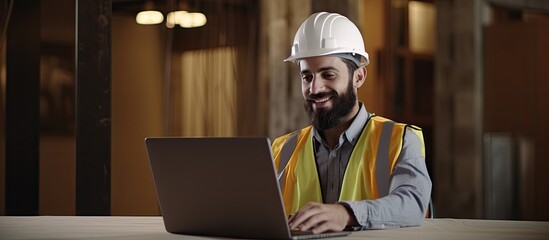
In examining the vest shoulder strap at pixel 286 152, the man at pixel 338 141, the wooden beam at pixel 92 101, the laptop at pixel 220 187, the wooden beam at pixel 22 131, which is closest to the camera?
the laptop at pixel 220 187

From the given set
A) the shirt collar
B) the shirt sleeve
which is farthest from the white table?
the shirt collar

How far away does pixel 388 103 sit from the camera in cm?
814

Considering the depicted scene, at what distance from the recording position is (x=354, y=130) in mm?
3254

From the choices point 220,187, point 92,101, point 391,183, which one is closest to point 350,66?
point 391,183

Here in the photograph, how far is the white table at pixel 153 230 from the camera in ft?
7.47

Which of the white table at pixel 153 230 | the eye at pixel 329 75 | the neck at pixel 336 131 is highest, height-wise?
the eye at pixel 329 75

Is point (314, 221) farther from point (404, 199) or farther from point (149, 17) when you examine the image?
point (149, 17)

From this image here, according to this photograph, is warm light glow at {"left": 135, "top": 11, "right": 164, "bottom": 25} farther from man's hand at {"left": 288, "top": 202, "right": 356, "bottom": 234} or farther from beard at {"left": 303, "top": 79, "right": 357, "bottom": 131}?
man's hand at {"left": 288, "top": 202, "right": 356, "bottom": 234}

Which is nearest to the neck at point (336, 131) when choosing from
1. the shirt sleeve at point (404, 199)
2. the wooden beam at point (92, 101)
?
the shirt sleeve at point (404, 199)

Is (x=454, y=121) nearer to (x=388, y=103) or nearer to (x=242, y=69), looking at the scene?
(x=388, y=103)

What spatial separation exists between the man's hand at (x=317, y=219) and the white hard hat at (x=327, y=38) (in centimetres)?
109

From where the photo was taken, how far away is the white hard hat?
3.32m

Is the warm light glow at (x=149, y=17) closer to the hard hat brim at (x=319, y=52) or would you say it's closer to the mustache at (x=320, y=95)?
the hard hat brim at (x=319, y=52)

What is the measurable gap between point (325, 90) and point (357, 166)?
11.9 inches
